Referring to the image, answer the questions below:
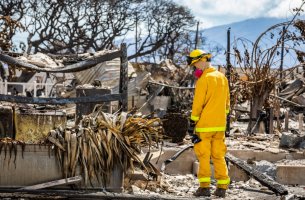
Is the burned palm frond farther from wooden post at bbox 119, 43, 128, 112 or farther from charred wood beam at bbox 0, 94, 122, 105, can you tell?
wooden post at bbox 119, 43, 128, 112

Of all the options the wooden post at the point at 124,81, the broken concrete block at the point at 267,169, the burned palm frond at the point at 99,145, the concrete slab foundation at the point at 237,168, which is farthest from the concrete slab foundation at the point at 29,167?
the broken concrete block at the point at 267,169

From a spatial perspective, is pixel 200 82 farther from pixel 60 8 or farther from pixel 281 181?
pixel 60 8

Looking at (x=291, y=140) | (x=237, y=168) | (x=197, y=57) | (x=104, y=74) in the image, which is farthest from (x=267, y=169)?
(x=104, y=74)

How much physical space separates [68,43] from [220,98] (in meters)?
31.2

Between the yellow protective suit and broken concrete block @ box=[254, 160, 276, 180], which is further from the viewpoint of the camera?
broken concrete block @ box=[254, 160, 276, 180]

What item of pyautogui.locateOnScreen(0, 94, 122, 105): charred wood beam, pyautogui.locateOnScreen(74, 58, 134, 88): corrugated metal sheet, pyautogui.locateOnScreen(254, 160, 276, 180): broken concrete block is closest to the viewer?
pyautogui.locateOnScreen(0, 94, 122, 105): charred wood beam

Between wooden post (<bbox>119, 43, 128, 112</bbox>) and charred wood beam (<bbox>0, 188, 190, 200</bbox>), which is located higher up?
wooden post (<bbox>119, 43, 128, 112</bbox>)

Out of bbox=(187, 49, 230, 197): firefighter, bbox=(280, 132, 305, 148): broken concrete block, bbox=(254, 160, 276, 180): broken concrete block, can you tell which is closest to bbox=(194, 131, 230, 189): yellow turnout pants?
bbox=(187, 49, 230, 197): firefighter

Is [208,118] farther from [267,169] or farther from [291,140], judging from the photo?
[291,140]

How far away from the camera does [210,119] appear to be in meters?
7.58

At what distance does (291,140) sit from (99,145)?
6731 millimetres

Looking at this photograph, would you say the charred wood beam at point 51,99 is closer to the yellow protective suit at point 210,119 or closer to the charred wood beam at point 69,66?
the charred wood beam at point 69,66

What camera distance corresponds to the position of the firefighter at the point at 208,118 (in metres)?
7.52

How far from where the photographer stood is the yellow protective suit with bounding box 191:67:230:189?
752 cm
